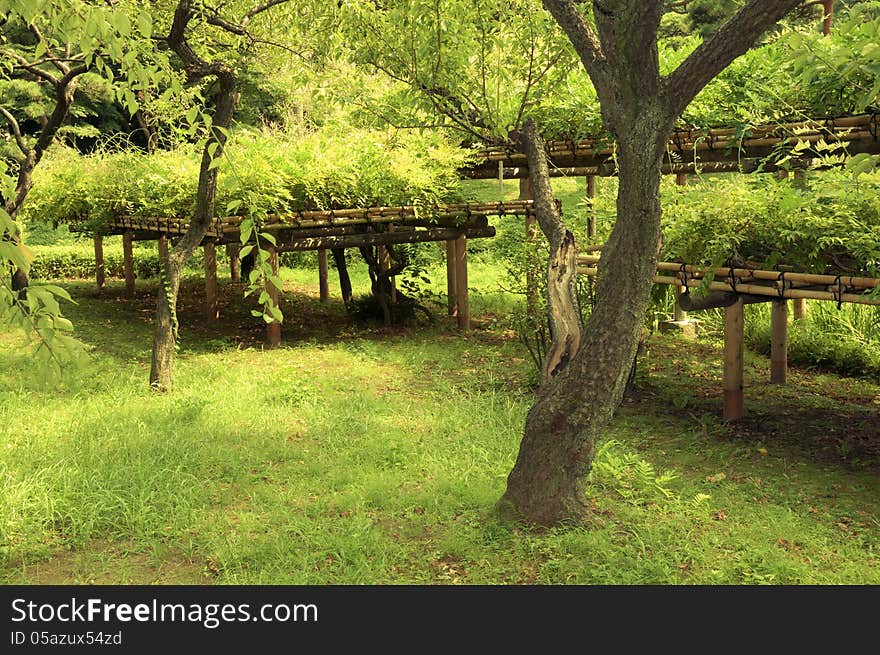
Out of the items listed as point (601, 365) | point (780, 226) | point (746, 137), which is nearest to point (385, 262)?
point (746, 137)

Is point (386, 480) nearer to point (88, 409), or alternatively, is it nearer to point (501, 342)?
point (88, 409)

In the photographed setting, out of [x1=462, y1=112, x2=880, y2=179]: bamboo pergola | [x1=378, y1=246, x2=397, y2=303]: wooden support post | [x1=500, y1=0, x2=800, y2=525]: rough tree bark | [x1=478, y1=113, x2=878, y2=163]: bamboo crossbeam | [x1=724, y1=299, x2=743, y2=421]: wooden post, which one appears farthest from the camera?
[x1=378, y1=246, x2=397, y2=303]: wooden support post

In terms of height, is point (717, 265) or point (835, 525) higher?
point (717, 265)

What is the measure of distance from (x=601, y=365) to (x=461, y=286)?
669 cm

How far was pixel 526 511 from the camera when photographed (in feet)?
15.6

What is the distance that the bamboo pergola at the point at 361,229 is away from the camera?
997 centimetres

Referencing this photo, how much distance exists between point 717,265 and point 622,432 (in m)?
1.44

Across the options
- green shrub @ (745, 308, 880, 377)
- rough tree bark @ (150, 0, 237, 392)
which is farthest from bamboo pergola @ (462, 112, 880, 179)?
rough tree bark @ (150, 0, 237, 392)

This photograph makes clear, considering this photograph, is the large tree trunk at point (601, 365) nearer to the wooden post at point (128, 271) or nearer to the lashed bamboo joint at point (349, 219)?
the lashed bamboo joint at point (349, 219)

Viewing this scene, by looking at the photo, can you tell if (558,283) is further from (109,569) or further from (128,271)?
→ (128,271)

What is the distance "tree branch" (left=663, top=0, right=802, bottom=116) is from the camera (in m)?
3.75

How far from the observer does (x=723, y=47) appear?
12.8ft

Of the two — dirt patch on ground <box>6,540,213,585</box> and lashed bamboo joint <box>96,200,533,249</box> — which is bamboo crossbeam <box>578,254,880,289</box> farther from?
lashed bamboo joint <box>96,200,533,249</box>
